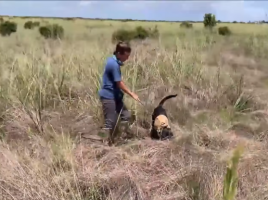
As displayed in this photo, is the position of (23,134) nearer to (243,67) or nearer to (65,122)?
(65,122)

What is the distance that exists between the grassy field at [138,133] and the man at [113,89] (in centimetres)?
39

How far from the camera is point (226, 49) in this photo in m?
13.6

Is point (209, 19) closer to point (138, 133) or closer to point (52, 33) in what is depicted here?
point (52, 33)

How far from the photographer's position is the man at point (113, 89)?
5621 mm

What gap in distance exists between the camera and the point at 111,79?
577 cm

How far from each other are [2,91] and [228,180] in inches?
200

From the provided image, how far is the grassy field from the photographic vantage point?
13.5 feet

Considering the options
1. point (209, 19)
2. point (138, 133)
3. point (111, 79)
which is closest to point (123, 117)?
point (138, 133)

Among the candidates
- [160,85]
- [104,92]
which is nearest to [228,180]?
[104,92]

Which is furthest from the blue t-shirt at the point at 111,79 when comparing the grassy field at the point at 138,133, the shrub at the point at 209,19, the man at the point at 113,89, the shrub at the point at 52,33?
the shrub at the point at 209,19

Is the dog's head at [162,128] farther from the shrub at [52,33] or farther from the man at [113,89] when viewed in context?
the shrub at [52,33]

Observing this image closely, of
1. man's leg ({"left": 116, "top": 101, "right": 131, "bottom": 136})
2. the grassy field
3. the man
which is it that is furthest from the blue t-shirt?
the grassy field

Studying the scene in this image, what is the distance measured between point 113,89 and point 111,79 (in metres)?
0.14

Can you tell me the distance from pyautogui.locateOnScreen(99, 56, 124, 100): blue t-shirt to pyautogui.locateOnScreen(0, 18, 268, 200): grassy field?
23.6 inches
